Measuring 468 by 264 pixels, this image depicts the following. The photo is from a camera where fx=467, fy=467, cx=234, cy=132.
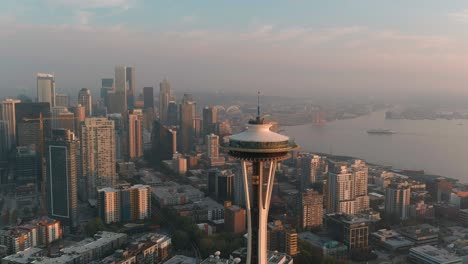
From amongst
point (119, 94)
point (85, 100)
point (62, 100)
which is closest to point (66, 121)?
point (85, 100)

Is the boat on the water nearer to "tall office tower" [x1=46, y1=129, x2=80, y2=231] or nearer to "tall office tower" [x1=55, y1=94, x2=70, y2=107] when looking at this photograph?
"tall office tower" [x1=55, y1=94, x2=70, y2=107]

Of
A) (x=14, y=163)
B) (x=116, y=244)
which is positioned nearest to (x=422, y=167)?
(x=116, y=244)

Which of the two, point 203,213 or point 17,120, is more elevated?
point 17,120

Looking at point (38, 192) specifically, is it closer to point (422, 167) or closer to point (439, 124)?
point (422, 167)

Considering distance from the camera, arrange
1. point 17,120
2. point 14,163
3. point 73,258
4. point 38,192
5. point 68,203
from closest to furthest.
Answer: point 73,258 < point 68,203 < point 38,192 < point 14,163 < point 17,120

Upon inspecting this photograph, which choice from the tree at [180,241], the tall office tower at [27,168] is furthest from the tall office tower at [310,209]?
the tall office tower at [27,168]

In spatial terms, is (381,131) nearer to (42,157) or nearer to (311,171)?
(311,171)

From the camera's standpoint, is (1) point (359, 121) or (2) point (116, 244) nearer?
(2) point (116, 244)
